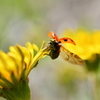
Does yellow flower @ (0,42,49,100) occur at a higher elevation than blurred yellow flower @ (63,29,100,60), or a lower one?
lower

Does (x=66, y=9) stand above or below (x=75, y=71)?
above

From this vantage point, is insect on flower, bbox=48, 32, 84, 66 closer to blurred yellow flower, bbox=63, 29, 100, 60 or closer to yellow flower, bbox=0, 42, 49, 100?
yellow flower, bbox=0, 42, 49, 100

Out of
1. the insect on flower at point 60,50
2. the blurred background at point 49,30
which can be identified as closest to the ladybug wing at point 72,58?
the insect on flower at point 60,50

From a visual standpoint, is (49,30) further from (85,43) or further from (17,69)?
(17,69)

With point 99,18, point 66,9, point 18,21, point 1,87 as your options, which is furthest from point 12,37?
point 1,87

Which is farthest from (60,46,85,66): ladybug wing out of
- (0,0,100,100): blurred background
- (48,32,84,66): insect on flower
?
(0,0,100,100): blurred background

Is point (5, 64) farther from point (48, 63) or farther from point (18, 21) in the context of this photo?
point (18, 21)
